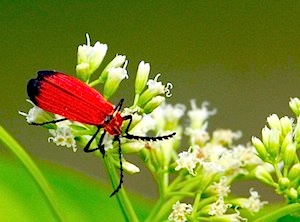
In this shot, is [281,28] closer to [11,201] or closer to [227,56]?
[227,56]

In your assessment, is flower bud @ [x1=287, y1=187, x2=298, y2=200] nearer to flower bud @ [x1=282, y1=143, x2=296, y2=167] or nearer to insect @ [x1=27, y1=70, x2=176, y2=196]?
flower bud @ [x1=282, y1=143, x2=296, y2=167]

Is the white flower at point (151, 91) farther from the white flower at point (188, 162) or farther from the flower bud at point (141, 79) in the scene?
the white flower at point (188, 162)

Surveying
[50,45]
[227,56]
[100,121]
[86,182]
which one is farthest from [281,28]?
[100,121]

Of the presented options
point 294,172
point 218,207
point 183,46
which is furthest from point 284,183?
point 183,46

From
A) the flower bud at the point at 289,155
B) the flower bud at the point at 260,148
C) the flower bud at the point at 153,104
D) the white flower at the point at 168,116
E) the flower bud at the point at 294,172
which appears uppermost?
the white flower at the point at 168,116

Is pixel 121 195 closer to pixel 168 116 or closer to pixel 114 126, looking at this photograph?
pixel 114 126

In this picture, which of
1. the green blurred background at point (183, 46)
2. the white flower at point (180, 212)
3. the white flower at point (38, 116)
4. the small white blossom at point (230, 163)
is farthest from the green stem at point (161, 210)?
the green blurred background at point (183, 46)
